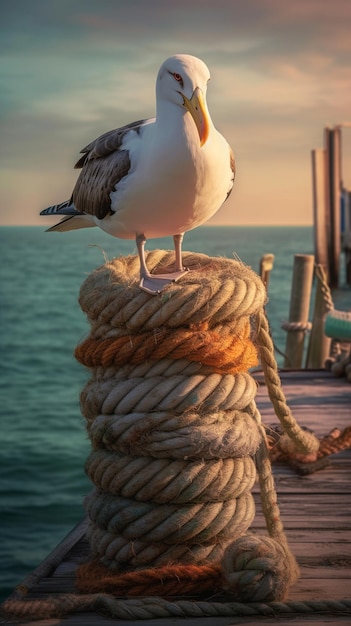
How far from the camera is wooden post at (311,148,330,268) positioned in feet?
77.8

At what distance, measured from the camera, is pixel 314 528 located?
12.9 ft

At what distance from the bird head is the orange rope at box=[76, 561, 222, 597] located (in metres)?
1.43

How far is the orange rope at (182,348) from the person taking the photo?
10.3 feet

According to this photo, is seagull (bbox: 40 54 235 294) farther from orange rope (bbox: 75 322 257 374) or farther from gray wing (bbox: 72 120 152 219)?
orange rope (bbox: 75 322 257 374)

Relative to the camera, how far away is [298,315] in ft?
31.4

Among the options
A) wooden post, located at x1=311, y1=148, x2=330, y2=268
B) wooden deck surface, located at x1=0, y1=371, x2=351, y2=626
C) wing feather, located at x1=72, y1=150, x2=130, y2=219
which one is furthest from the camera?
wooden post, located at x1=311, y1=148, x2=330, y2=268

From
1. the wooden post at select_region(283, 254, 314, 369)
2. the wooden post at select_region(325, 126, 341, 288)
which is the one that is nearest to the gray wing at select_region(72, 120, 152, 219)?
the wooden post at select_region(283, 254, 314, 369)

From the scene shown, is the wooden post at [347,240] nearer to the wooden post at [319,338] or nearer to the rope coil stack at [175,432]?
the wooden post at [319,338]

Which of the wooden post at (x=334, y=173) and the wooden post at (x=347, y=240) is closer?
the wooden post at (x=334, y=173)

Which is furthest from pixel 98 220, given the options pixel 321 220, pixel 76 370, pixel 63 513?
pixel 321 220

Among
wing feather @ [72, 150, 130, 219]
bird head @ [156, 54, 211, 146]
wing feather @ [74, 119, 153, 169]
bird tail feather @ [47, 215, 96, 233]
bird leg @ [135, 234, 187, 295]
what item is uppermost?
bird head @ [156, 54, 211, 146]

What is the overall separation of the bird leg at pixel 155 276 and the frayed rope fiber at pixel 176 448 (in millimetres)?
37

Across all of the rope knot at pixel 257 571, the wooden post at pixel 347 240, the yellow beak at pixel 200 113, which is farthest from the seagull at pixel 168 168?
the wooden post at pixel 347 240

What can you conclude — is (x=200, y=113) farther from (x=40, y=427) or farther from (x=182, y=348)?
(x=40, y=427)
